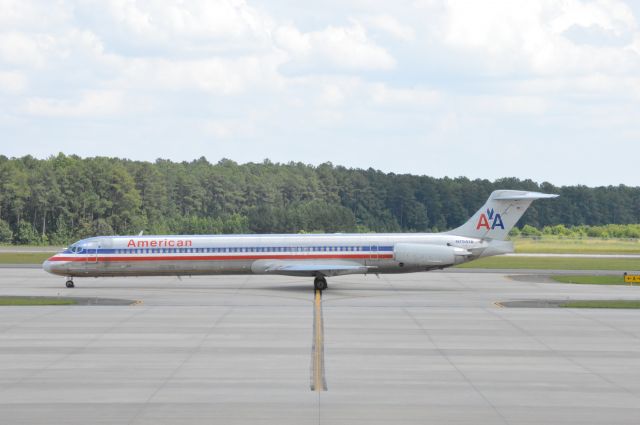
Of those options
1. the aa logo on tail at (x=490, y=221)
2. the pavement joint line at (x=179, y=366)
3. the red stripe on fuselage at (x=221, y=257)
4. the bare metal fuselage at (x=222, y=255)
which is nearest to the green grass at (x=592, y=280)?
the aa logo on tail at (x=490, y=221)

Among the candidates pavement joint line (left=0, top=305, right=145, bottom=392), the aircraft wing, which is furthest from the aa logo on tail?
pavement joint line (left=0, top=305, right=145, bottom=392)

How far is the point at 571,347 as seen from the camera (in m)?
26.1

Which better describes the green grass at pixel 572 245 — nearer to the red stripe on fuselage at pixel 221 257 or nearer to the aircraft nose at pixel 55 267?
the red stripe on fuselage at pixel 221 257

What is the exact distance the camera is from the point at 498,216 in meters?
48.3

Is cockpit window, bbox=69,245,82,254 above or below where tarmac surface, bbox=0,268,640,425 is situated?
above

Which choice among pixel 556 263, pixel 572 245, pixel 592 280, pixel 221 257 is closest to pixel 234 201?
pixel 572 245

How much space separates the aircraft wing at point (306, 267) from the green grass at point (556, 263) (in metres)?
20.6

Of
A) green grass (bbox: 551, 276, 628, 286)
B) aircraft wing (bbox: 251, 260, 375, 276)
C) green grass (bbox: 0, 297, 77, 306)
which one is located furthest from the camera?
green grass (bbox: 551, 276, 628, 286)

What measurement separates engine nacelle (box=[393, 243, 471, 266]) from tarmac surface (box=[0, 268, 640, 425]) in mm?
4874

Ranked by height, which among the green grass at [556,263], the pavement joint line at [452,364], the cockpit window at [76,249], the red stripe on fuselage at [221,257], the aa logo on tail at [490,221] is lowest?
the pavement joint line at [452,364]

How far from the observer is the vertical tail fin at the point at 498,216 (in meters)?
48.1

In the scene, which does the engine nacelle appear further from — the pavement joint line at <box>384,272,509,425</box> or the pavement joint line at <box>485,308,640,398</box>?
the pavement joint line at <box>485,308,640,398</box>

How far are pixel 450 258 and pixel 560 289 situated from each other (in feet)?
18.3

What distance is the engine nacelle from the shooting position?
46344 mm
